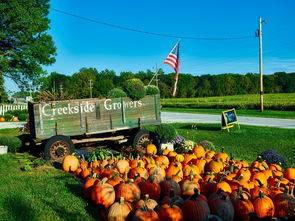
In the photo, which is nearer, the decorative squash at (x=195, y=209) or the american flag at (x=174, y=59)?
the decorative squash at (x=195, y=209)

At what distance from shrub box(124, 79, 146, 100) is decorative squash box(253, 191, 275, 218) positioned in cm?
631

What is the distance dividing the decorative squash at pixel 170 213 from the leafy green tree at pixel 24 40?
14651 mm

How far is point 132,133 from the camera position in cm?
1034

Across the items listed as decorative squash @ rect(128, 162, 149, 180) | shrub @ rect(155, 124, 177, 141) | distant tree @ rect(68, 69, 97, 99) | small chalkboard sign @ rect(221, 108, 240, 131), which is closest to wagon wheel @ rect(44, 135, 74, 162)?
shrub @ rect(155, 124, 177, 141)

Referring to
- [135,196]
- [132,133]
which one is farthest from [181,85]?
[135,196]

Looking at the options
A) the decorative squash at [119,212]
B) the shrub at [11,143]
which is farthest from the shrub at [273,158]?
the shrub at [11,143]

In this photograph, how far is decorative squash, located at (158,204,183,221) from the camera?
3.62m

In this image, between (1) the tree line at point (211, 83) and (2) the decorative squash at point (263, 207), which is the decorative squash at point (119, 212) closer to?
(2) the decorative squash at point (263, 207)

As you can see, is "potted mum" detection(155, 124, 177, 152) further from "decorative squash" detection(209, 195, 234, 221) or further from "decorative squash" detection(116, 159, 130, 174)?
"decorative squash" detection(209, 195, 234, 221)

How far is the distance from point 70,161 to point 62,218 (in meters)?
2.88

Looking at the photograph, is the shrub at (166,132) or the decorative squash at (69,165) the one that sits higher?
the shrub at (166,132)

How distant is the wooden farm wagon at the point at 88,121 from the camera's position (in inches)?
335

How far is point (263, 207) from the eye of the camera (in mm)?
3918

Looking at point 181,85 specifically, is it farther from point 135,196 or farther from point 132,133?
point 135,196
